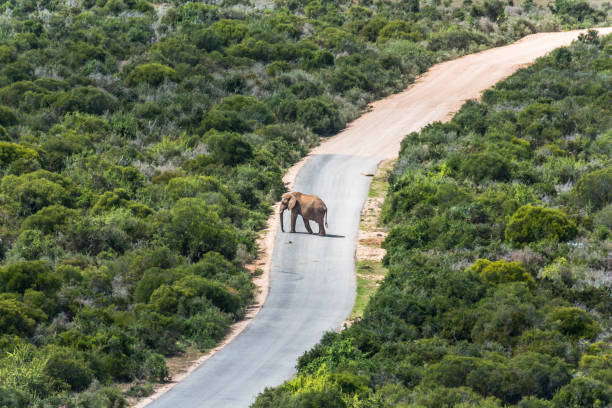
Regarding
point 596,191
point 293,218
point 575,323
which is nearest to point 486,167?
point 596,191

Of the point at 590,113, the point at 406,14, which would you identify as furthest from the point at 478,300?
the point at 406,14

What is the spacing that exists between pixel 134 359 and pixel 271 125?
Result: 23.5 m

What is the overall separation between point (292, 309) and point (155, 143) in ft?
57.6

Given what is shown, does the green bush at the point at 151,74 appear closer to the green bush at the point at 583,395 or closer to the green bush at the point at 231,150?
the green bush at the point at 231,150

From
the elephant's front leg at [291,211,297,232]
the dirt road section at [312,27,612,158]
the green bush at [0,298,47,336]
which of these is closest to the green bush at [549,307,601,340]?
the elephant's front leg at [291,211,297,232]

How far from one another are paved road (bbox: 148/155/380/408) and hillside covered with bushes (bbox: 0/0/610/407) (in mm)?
874

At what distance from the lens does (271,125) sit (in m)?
42.2

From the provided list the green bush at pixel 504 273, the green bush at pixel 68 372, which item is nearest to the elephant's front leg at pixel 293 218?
the green bush at pixel 504 273

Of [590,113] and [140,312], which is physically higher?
[590,113]

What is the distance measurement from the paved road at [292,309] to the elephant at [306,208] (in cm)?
46

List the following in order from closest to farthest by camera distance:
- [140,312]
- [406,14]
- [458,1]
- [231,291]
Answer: [140,312] → [231,291] → [406,14] → [458,1]

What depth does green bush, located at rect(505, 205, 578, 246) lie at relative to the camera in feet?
87.6

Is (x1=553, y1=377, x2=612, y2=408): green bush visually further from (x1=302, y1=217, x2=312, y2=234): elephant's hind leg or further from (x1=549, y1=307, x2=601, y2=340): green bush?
(x1=302, y1=217, x2=312, y2=234): elephant's hind leg

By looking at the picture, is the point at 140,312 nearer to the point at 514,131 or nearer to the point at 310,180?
the point at 310,180
